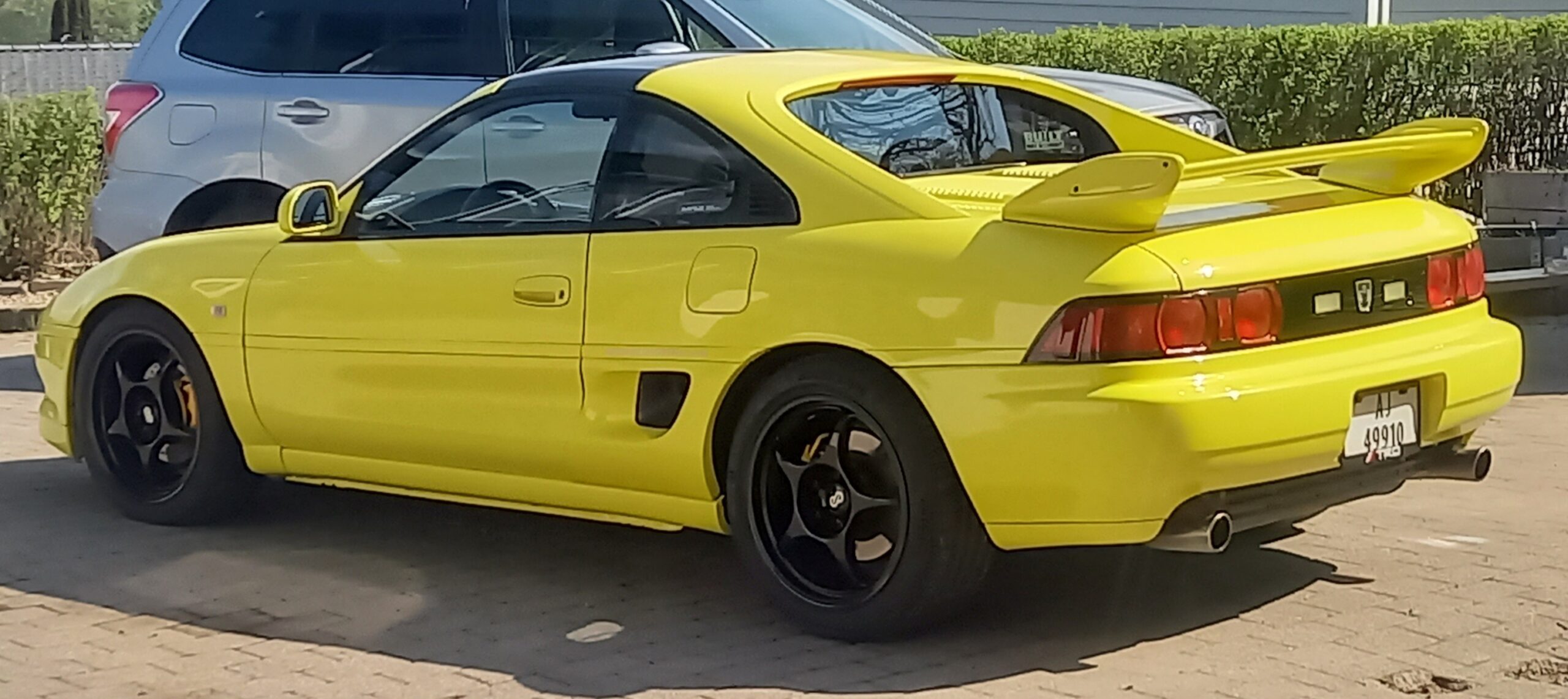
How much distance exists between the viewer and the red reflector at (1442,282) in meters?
5.38

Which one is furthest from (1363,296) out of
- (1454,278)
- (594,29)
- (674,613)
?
(594,29)

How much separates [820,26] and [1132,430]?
5.04 meters

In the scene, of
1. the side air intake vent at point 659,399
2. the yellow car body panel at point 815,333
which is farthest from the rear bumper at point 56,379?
the side air intake vent at point 659,399

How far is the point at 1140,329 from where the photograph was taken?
4711 millimetres

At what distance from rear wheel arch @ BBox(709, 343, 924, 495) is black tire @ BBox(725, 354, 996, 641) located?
0.02 m

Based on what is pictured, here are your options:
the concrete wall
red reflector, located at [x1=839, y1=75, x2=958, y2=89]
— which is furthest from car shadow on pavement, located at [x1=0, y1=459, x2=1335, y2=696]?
the concrete wall

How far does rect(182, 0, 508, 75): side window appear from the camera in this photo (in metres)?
9.20

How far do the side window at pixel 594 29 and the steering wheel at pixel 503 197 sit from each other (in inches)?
125

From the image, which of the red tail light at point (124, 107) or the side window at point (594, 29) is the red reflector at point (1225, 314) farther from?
the red tail light at point (124, 107)

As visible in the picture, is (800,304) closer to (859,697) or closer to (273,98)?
(859,697)

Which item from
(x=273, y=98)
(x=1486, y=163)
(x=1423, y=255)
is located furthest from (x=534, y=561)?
(x=1486, y=163)

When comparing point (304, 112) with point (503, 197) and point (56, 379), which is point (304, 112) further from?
point (503, 197)

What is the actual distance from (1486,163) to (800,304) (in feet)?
32.0

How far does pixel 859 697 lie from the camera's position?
4.79 m
